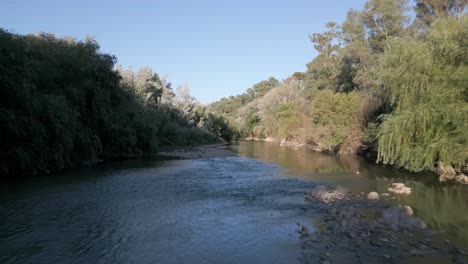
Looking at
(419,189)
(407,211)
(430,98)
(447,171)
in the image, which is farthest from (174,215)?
(447,171)

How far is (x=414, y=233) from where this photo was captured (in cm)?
994

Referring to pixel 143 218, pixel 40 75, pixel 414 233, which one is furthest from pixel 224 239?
pixel 40 75

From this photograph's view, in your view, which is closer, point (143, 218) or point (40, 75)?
point (143, 218)

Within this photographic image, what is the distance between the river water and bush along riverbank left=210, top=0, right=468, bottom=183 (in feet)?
7.07

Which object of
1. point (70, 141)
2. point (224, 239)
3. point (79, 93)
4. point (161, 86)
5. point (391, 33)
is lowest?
point (224, 239)

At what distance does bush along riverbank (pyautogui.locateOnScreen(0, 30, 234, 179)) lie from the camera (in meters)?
17.2

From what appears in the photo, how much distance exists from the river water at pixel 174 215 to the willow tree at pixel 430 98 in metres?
1.69

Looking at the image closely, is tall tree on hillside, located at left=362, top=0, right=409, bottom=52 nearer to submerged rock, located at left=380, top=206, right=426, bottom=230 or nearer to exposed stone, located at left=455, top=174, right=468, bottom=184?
exposed stone, located at left=455, top=174, right=468, bottom=184

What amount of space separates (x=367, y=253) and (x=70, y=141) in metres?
17.6

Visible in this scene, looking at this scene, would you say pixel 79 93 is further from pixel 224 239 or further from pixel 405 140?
pixel 405 140

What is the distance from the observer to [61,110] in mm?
20297

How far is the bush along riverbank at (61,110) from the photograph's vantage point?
56.3ft

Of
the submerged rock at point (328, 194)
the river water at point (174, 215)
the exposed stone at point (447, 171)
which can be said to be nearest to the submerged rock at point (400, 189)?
the river water at point (174, 215)

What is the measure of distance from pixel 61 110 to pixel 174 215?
12226mm
